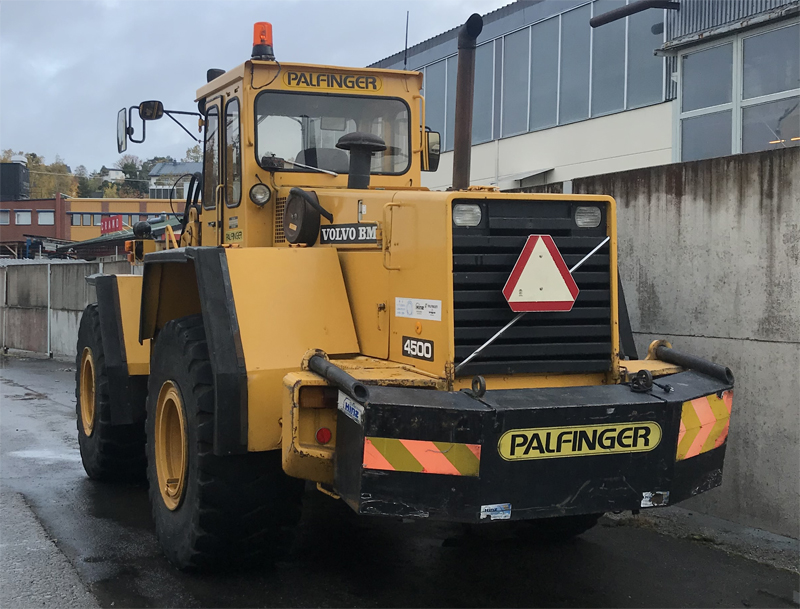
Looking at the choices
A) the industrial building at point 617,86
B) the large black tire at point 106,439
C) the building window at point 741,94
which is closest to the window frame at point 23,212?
the industrial building at point 617,86

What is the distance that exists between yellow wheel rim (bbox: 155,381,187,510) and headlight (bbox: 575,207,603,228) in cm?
242

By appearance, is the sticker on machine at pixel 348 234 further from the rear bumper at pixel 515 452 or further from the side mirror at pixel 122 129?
the side mirror at pixel 122 129

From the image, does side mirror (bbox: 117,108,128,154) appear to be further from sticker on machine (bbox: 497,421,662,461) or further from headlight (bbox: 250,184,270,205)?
sticker on machine (bbox: 497,421,662,461)

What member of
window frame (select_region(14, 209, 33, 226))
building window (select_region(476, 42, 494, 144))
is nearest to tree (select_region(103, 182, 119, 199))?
window frame (select_region(14, 209, 33, 226))

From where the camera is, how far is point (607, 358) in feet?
14.2

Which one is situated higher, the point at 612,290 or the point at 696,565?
the point at 612,290

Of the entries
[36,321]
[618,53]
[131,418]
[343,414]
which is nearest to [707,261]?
[343,414]

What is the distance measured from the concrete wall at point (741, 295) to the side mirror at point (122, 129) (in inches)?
147

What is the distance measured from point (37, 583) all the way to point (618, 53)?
53.8 ft

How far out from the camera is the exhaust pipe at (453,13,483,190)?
23.8 ft

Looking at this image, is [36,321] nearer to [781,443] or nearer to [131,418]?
[131,418]

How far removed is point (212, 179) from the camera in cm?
591

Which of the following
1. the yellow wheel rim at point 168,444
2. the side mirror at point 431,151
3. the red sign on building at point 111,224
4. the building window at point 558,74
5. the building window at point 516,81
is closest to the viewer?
the yellow wheel rim at point 168,444

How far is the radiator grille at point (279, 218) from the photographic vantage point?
5.27m
